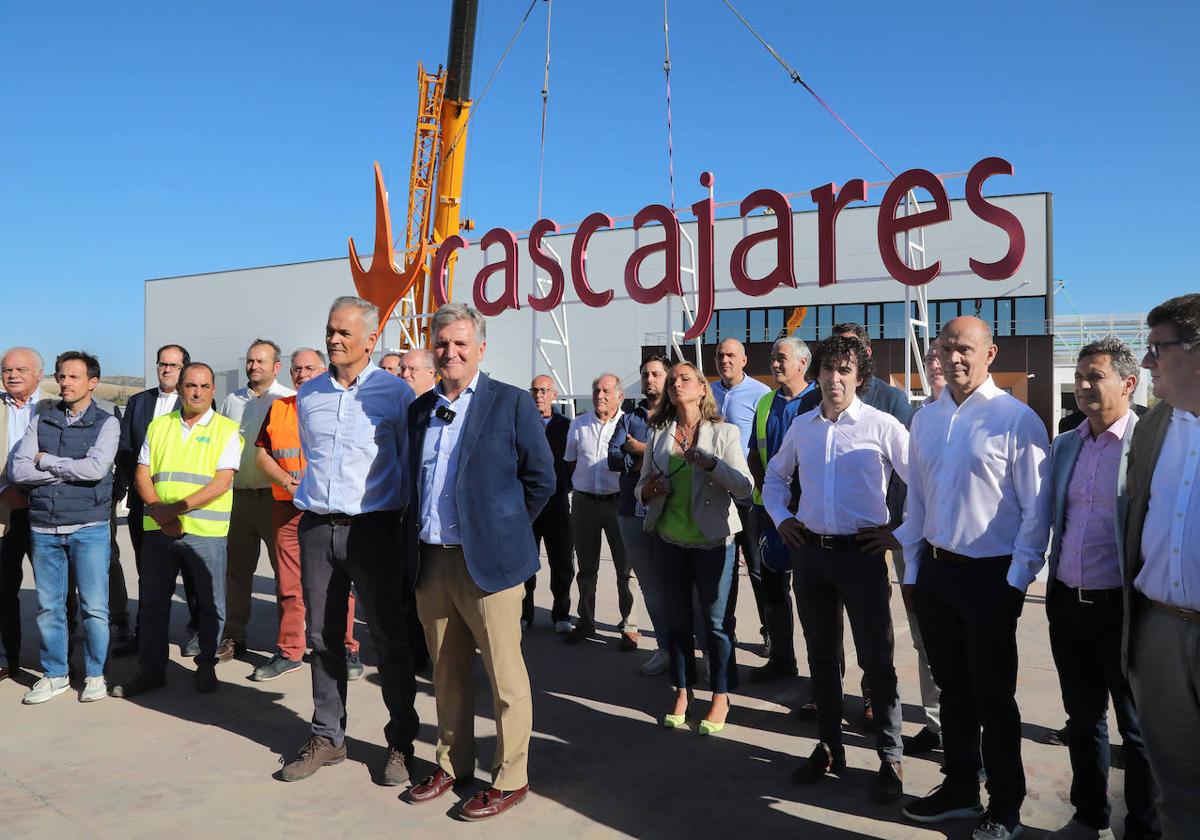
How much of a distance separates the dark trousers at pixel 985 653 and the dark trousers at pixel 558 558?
3125 mm

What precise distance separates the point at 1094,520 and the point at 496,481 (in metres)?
2.12

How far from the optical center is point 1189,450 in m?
1.99

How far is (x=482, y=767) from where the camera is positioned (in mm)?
3475

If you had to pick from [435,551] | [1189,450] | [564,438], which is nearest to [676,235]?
[564,438]

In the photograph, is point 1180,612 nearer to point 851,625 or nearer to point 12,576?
point 851,625

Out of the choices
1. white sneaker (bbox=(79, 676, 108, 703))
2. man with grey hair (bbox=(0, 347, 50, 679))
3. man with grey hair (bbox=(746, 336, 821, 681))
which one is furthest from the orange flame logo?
man with grey hair (bbox=(746, 336, 821, 681))

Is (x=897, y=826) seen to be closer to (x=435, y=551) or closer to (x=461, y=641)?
(x=461, y=641)

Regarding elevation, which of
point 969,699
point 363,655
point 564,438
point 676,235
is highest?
point 676,235

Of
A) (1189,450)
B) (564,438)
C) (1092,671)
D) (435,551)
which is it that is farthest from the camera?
(564,438)

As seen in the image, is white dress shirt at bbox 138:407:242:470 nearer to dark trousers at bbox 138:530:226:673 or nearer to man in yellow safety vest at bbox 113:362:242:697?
man in yellow safety vest at bbox 113:362:242:697

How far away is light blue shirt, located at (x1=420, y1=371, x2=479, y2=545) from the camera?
3.13 meters

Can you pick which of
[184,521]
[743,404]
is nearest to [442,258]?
[743,404]

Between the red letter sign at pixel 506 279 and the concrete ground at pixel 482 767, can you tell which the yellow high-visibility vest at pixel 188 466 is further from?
the red letter sign at pixel 506 279

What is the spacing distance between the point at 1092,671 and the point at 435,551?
2438mm
